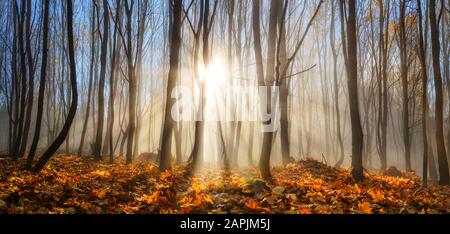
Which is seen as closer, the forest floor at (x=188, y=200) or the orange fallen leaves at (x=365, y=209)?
the orange fallen leaves at (x=365, y=209)

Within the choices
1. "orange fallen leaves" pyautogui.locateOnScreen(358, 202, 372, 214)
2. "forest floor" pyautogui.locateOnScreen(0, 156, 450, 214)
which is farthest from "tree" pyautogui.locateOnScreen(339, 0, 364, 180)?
"orange fallen leaves" pyautogui.locateOnScreen(358, 202, 372, 214)

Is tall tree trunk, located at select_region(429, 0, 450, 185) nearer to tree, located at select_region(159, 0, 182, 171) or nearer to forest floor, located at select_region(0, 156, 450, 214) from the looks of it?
forest floor, located at select_region(0, 156, 450, 214)

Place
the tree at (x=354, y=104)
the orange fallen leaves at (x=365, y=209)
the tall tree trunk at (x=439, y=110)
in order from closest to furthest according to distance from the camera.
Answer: the orange fallen leaves at (x=365, y=209) < the tree at (x=354, y=104) < the tall tree trunk at (x=439, y=110)

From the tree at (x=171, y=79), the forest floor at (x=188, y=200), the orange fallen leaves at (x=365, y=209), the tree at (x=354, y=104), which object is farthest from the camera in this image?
the tree at (x=171, y=79)

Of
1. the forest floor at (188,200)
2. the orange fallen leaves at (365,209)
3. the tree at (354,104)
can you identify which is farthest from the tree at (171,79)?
the orange fallen leaves at (365,209)

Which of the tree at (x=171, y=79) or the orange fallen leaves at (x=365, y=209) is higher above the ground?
the tree at (x=171, y=79)

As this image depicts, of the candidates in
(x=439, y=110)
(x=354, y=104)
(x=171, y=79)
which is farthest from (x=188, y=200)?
(x=439, y=110)

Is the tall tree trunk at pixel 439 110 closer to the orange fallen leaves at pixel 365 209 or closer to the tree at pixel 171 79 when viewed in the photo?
the orange fallen leaves at pixel 365 209

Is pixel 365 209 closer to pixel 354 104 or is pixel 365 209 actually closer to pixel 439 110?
pixel 354 104

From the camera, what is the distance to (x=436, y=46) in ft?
30.2

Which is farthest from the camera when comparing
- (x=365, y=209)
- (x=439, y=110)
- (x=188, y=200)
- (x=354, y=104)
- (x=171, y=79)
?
(x=439, y=110)

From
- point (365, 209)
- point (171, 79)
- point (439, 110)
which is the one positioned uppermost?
point (171, 79)
